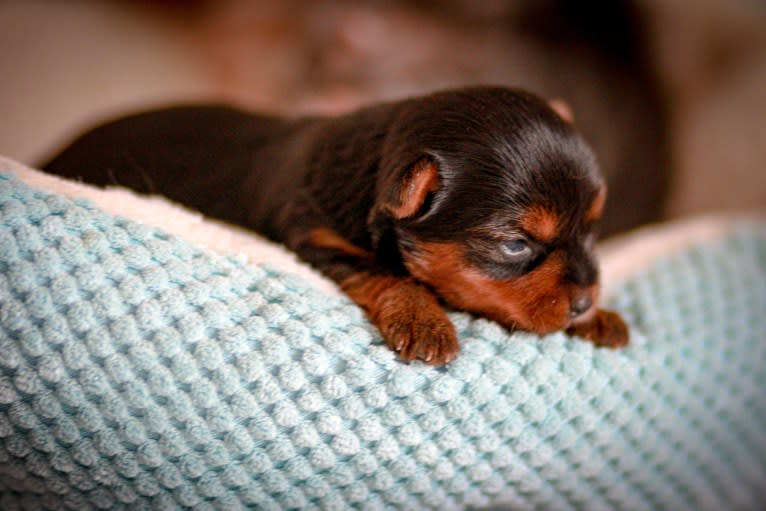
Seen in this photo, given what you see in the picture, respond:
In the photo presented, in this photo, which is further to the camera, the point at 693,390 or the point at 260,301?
the point at 693,390

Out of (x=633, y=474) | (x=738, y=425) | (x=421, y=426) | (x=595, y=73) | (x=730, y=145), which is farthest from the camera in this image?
(x=595, y=73)

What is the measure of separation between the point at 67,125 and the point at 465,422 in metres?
2.90

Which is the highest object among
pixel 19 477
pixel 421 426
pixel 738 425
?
pixel 421 426

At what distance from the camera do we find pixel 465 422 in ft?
4.89

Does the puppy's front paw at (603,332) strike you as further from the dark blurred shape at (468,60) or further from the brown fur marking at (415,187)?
the dark blurred shape at (468,60)

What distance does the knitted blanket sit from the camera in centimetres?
136

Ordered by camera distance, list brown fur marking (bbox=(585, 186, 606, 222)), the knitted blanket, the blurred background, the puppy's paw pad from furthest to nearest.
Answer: the blurred background → brown fur marking (bbox=(585, 186, 606, 222)) → the puppy's paw pad → the knitted blanket

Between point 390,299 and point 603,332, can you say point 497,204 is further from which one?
point 603,332

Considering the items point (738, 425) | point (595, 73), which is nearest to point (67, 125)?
point (595, 73)

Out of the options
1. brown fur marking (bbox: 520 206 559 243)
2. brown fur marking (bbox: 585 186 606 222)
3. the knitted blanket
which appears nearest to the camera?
the knitted blanket

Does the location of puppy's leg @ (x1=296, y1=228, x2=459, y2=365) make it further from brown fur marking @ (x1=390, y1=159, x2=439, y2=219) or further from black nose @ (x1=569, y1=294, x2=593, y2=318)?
black nose @ (x1=569, y1=294, x2=593, y2=318)

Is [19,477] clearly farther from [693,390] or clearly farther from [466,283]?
[693,390]

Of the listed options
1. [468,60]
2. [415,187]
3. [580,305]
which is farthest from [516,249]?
[468,60]

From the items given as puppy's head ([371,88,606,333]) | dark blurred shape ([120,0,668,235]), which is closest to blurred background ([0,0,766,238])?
dark blurred shape ([120,0,668,235])
